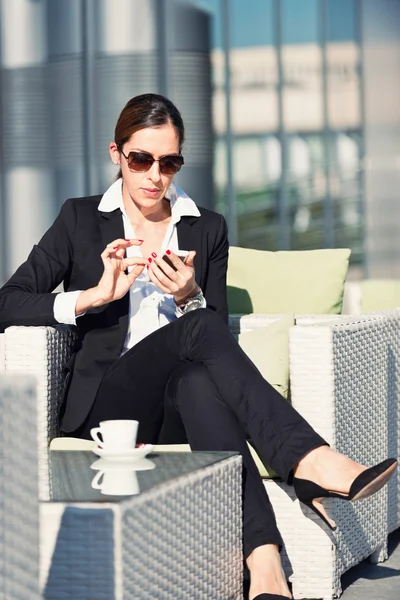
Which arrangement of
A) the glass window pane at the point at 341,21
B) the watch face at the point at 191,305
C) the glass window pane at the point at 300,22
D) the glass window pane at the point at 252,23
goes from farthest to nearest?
the glass window pane at the point at 341,21
the glass window pane at the point at 300,22
the glass window pane at the point at 252,23
the watch face at the point at 191,305

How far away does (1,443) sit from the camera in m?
1.56

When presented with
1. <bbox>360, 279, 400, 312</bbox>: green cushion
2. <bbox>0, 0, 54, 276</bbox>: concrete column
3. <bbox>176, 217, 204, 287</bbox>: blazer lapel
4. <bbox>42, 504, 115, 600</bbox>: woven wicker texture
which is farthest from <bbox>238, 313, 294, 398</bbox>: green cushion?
<bbox>0, 0, 54, 276</bbox>: concrete column

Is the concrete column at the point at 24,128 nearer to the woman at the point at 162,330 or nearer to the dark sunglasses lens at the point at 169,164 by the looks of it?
the woman at the point at 162,330

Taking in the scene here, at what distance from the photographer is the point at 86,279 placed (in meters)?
3.19

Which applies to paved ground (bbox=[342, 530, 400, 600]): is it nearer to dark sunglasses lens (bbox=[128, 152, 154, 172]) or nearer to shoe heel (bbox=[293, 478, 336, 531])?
shoe heel (bbox=[293, 478, 336, 531])

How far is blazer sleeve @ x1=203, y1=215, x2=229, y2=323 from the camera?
3.26m

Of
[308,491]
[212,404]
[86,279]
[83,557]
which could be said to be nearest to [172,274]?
[86,279]

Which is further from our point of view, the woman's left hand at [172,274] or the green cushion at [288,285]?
the green cushion at [288,285]

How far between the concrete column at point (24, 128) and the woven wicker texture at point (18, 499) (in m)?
5.03

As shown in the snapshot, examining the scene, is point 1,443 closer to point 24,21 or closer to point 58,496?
point 58,496

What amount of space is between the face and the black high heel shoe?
0.93 metres

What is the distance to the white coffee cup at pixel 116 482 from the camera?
2120 mm

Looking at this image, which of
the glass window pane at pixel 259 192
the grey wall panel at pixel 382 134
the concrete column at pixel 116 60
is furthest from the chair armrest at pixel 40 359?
the grey wall panel at pixel 382 134

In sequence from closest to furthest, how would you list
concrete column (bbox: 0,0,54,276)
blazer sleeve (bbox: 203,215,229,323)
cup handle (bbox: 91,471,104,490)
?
cup handle (bbox: 91,471,104,490)
blazer sleeve (bbox: 203,215,229,323)
concrete column (bbox: 0,0,54,276)
